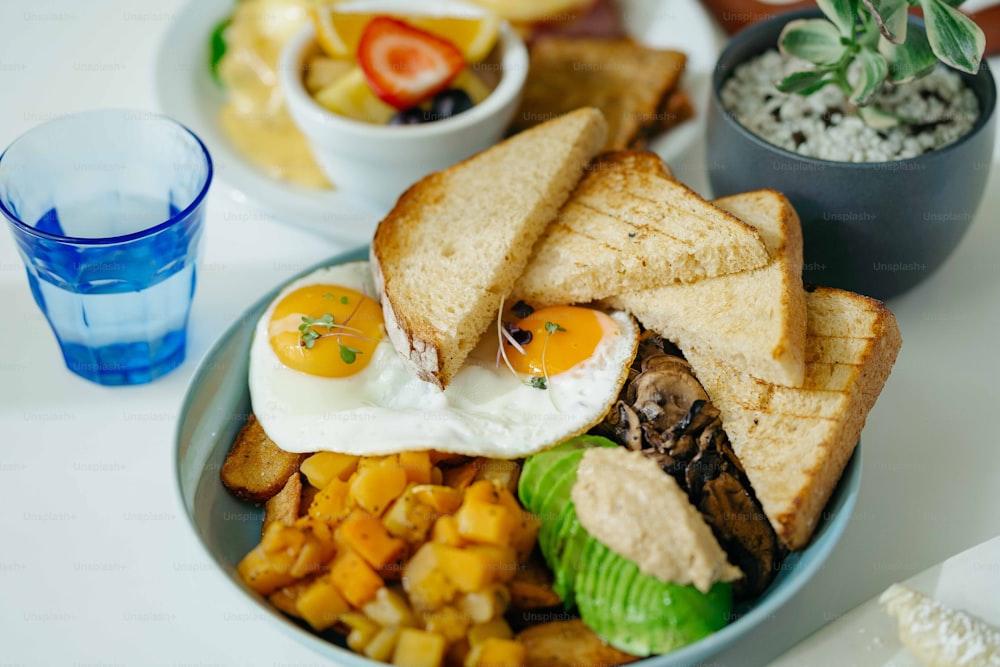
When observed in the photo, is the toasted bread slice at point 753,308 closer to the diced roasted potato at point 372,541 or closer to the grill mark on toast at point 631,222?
the grill mark on toast at point 631,222

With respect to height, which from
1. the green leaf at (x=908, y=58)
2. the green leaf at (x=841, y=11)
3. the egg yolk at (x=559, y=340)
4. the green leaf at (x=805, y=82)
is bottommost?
the egg yolk at (x=559, y=340)

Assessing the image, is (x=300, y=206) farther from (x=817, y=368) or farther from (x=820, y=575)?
(x=820, y=575)

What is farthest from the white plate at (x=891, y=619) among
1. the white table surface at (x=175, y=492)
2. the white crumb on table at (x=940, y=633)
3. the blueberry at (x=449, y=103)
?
the blueberry at (x=449, y=103)

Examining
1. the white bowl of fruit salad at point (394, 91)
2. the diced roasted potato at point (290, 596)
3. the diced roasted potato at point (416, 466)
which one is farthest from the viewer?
the white bowl of fruit salad at point (394, 91)

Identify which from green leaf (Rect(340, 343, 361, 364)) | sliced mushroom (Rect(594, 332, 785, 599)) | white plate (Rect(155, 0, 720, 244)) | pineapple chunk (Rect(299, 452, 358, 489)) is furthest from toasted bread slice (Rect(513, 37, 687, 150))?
pineapple chunk (Rect(299, 452, 358, 489))

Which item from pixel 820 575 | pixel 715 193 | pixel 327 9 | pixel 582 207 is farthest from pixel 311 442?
pixel 327 9

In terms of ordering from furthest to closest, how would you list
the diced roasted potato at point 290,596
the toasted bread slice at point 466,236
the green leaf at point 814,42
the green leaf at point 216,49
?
the green leaf at point 216,49 < the green leaf at point 814,42 < the toasted bread slice at point 466,236 < the diced roasted potato at point 290,596

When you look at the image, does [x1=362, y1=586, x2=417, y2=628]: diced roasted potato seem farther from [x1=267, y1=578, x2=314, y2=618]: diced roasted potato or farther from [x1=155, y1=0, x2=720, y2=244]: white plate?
[x1=155, y1=0, x2=720, y2=244]: white plate

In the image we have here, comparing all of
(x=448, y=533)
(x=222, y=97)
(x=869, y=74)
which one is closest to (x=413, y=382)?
(x=448, y=533)
